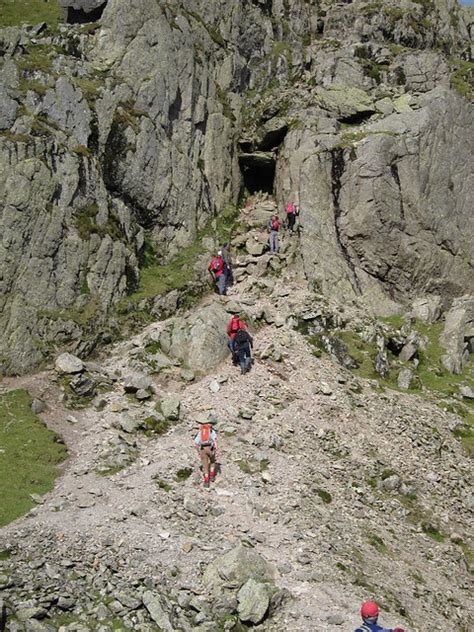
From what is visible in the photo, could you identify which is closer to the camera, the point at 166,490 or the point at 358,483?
the point at 166,490

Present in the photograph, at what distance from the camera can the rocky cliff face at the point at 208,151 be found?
3431 centimetres

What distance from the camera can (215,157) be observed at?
4822 centimetres

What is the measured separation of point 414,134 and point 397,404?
22944mm

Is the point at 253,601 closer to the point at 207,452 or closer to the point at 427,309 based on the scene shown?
the point at 207,452

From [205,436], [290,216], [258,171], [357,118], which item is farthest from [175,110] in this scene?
[205,436]

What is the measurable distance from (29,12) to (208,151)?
18.3 metres

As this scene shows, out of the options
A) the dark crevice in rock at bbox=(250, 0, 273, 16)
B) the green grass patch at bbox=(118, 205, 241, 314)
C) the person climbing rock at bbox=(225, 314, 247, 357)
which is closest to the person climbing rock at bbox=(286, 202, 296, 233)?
the green grass patch at bbox=(118, 205, 241, 314)

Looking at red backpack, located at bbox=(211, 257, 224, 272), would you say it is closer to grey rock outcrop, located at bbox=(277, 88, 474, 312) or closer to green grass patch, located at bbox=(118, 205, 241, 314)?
green grass patch, located at bbox=(118, 205, 241, 314)

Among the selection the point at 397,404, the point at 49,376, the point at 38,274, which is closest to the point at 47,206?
the point at 38,274

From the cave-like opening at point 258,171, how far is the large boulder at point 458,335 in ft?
58.8

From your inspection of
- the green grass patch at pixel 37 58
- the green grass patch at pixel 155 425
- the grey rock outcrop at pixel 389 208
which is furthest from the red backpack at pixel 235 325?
the green grass patch at pixel 37 58

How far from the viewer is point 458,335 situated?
41188mm

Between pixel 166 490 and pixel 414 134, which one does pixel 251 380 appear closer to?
pixel 166 490

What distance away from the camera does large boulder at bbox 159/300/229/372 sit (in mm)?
32781
